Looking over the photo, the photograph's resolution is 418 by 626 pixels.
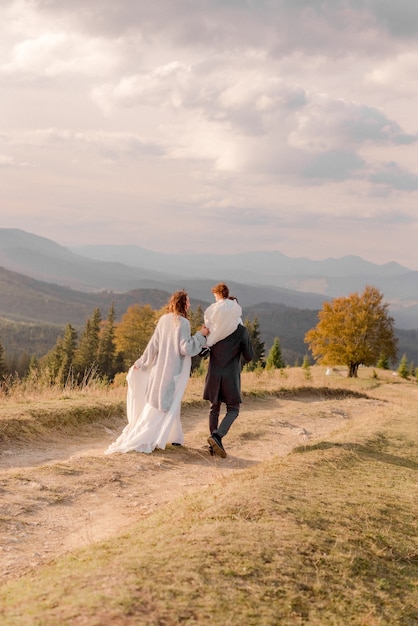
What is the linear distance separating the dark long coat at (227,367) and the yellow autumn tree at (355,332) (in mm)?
42953

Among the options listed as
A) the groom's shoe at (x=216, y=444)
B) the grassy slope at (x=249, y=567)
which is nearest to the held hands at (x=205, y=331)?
the groom's shoe at (x=216, y=444)

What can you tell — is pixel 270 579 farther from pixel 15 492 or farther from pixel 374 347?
pixel 374 347

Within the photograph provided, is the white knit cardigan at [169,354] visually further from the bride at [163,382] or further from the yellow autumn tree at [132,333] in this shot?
the yellow autumn tree at [132,333]

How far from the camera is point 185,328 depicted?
10016 mm

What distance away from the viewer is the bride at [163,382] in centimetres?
975

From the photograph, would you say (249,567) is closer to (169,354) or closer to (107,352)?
(169,354)

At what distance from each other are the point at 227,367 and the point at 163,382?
1.18 m

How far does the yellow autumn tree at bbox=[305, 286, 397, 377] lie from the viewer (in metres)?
52.0

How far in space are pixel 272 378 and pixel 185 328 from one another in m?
12.8

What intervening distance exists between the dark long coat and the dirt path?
1.10 meters

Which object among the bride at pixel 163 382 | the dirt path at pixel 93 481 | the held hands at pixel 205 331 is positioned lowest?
the dirt path at pixel 93 481

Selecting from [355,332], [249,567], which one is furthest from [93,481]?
[355,332]

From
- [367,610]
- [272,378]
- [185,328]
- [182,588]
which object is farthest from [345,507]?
[272,378]

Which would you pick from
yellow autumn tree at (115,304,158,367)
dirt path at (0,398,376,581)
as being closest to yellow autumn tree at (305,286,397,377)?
yellow autumn tree at (115,304,158,367)
